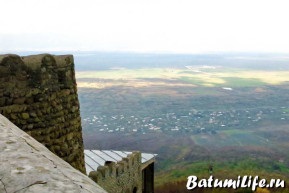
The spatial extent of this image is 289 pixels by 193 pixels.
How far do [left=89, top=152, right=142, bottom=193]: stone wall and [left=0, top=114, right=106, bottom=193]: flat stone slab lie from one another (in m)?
9.99

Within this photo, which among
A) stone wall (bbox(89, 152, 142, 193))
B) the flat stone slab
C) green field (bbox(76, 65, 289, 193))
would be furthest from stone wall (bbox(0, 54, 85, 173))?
green field (bbox(76, 65, 289, 193))

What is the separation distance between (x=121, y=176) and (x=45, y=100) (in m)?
8.62

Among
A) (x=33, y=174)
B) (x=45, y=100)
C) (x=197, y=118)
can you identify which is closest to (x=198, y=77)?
(x=197, y=118)

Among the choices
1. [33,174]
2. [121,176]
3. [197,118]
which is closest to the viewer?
[33,174]

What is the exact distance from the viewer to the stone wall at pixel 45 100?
20.0 feet

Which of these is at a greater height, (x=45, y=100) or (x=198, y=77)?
(x=45, y=100)

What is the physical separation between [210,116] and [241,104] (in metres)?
15.1

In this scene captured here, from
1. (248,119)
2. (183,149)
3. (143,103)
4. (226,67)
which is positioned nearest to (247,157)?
(183,149)

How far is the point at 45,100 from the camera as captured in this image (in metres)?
6.49

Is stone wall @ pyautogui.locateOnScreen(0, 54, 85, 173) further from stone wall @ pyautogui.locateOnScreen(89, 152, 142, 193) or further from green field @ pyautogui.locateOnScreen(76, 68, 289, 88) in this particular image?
green field @ pyautogui.locateOnScreen(76, 68, 289, 88)

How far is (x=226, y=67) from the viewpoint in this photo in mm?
198875

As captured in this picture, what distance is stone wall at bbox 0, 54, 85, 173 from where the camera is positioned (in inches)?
240

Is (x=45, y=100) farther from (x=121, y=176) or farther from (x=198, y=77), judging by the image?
(x=198, y=77)

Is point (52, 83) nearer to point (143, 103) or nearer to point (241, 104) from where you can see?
point (143, 103)
